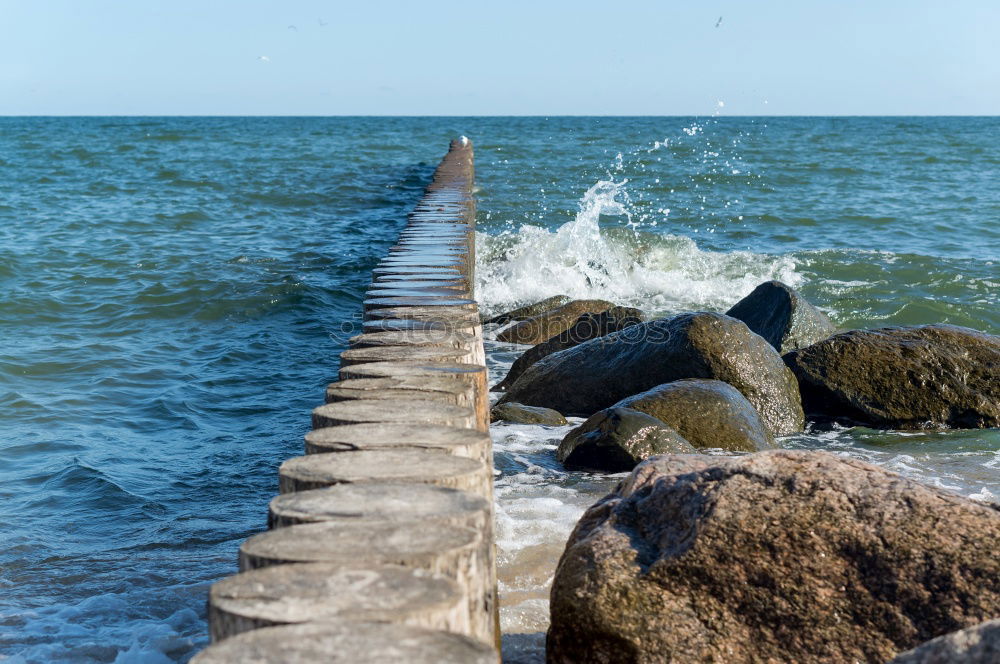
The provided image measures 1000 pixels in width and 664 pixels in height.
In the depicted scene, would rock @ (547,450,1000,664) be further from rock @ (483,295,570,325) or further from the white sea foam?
the white sea foam

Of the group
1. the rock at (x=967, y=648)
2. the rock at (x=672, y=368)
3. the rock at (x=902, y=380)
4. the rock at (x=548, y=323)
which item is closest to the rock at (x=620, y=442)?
the rock at (x=672, y=368)

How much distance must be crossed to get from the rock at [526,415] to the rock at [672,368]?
1.06 ft

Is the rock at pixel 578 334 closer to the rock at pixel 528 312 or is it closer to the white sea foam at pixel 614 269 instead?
the rock at pixel 528 312

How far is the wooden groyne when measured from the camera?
181 cm

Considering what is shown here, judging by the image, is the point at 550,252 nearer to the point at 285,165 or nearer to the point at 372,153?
the point at 285,165

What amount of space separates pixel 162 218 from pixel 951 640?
58.4 feet

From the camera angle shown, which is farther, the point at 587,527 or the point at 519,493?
the point at 519,493

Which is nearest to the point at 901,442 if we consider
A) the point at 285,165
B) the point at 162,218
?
the point at 162,218

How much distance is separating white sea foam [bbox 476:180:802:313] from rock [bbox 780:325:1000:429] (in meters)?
4.71

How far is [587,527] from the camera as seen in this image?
3.45 metres

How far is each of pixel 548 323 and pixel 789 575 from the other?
6823 mm

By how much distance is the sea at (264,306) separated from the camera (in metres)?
4.70

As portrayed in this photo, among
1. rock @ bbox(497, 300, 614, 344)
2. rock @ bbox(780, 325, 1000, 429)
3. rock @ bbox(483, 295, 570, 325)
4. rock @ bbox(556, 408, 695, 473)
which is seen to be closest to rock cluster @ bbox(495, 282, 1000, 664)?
rock @ bbox(556, 408, 695, 473)

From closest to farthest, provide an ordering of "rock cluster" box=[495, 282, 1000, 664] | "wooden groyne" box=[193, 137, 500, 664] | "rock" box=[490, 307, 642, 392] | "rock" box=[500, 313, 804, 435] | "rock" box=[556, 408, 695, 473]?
"wooden groyne" box=[193, 137, 500, 664] → "rock cluster" box=[495, 282, 1000, 664] → "rock" box=[556, 408, 695, 473] → "rock" box=[500, 313, 804, 435] → "rock" box=[490, 307, 642, 392]
